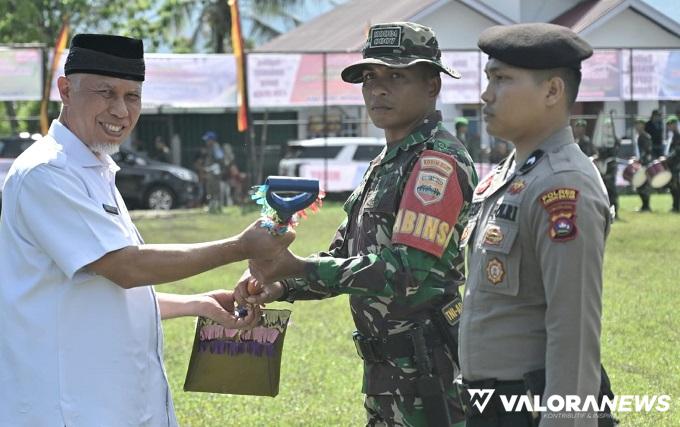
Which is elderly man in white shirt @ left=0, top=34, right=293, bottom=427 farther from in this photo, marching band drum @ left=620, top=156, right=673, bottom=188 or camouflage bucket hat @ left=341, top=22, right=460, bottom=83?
marching band drum @ left=620, top=156, right=673, bottom=188

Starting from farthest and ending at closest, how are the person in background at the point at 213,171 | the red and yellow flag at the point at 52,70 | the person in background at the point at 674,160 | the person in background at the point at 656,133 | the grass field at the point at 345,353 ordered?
the person in background at the point at 213,171
the person in background at the point at 656,133
the red and yellow flag at the point at 52,70
the person in background at the point at 674,160
the grass field at the point at 345,353

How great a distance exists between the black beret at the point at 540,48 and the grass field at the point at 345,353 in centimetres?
386

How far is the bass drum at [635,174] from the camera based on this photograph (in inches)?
894

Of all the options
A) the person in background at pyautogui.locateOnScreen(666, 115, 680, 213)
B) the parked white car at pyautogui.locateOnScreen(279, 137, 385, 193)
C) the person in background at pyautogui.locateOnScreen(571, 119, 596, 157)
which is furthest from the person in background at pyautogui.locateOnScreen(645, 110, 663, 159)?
the parked white car at pyautogui.locateOnScreen(279, 137, 385, 193)

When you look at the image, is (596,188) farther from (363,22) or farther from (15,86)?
(363,22)

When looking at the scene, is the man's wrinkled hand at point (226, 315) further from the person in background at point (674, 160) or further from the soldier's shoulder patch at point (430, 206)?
the person in background at point (674, 160)

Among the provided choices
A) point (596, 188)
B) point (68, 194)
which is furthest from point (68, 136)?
point (596, 188)

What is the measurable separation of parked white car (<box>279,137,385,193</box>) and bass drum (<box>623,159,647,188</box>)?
686cm

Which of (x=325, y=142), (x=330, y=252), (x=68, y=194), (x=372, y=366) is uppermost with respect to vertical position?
(x=68, y=194)

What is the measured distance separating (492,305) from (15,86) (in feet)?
78.4

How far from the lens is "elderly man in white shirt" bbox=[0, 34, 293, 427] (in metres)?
3.45

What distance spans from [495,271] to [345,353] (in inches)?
238

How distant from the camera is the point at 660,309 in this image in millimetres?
10273

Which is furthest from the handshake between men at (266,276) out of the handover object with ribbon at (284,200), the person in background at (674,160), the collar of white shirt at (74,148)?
the person in background at (674,160)
